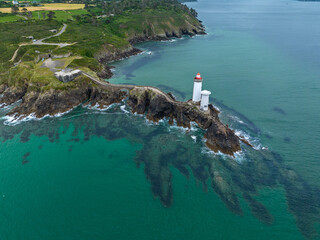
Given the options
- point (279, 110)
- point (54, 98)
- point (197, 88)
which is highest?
point (197, 88)

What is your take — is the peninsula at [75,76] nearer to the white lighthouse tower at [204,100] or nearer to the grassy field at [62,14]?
the white lighthouse tower at [204,100]

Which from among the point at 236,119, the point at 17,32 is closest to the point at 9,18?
the point at 17,32

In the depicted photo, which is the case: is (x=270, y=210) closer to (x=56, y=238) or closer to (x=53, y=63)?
(x=56, y=238)

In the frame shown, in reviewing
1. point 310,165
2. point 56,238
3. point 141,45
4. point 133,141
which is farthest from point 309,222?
point 141,45

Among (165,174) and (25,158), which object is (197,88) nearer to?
(165,174)

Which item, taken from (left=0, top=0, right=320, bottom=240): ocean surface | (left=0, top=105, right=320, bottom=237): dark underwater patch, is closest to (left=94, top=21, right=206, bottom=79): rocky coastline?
(left=0, top=105, right=320, bottom=237): dark underwater patch

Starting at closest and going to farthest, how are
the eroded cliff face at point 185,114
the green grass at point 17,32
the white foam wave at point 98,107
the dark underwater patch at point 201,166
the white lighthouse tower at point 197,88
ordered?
the dark underwater patch at point 201,166 < the eroded cliff face at point 185,114 < the white lighthouse tower at point 197,88 < the white foam wave at point 98,107 < the green grass at point 17,32

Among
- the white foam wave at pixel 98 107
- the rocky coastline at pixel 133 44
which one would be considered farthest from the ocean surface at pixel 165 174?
the rocky coastline at pixel 133 44
